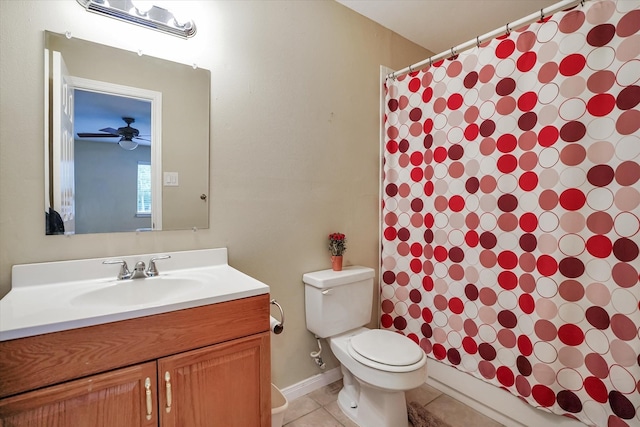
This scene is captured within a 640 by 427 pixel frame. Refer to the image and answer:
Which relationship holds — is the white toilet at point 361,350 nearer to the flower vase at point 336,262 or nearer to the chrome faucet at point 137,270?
the flower vase at point 336,262

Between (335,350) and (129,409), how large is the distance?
1.05m

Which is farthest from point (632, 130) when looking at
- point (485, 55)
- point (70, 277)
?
point (70, 277)

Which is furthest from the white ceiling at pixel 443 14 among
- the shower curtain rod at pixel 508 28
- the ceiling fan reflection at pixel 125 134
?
the ceiling fan reflection at pixel 125 134

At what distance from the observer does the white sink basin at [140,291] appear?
3.78 ft

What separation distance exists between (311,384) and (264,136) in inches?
58.7

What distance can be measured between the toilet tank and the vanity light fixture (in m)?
1.37

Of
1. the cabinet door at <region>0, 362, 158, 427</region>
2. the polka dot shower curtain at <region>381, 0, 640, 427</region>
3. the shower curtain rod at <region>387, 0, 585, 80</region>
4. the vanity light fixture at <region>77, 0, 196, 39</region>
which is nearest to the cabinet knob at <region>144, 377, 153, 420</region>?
the cabinet door at <region>0, 362, 158, 427</region>

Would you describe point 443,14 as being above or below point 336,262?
above

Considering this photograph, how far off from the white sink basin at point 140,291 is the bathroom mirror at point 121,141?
0.24 m

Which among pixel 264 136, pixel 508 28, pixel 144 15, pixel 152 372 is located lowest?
pixel 152 372

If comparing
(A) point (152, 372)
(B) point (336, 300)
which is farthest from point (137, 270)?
(B) point (336, 300)

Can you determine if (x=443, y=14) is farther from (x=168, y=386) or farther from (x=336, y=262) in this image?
(x=168, y=386)

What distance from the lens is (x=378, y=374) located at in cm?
144

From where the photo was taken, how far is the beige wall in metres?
1.15
